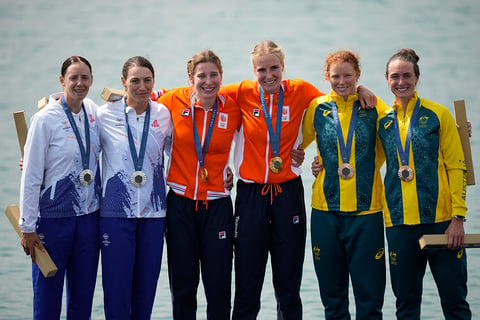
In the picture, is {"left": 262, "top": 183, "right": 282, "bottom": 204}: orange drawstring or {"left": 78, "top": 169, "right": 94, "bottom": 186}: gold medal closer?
{"left": 78, "top": 169, "right": 94, "bottom": 186}: gold medal

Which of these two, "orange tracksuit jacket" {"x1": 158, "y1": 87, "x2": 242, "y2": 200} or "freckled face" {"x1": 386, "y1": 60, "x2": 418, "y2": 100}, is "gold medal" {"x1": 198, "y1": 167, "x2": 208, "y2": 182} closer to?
"orange tracksuit jacket" {"x1": 158, "y1": 87, "x2": 242, "y2": 200}

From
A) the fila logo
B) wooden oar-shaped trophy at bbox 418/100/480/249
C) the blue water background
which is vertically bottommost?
wooden oar-shaped trophy at bbox 418/100/480/249

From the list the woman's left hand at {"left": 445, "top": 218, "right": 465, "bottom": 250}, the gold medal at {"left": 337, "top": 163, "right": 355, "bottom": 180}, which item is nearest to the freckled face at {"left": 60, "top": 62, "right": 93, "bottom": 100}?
the gold medal at {"left": 337, "top": 163, "right": 355, "bottom": 180}

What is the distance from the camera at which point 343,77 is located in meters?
3.77

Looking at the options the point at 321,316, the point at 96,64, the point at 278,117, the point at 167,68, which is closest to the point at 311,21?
the point at 167,68

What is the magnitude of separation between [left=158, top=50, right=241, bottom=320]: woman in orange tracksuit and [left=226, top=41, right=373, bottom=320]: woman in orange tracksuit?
0.29 feet

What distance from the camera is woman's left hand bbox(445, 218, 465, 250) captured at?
11.8 feet

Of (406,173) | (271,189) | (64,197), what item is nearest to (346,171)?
(406,173)

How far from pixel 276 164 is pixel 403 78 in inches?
32.1

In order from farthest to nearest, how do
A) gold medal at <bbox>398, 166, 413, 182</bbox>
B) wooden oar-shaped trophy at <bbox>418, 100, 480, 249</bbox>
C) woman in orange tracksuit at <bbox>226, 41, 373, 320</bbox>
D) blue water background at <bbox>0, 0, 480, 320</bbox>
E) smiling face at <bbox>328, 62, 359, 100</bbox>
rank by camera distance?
blue water background at <bbox>0, 0, 480, 320</bbox> < woman in orange tracksuit at <bbox>226, 41, 373, 320</bbox> < smiling face at <bbox>328, 62, 359, 100</bbox> < gold medal at <bbox>398, 166, 413, 182</bbox> < wooden oar-shaped trophy at <bbox>418, 100, 480, 249</bbox>

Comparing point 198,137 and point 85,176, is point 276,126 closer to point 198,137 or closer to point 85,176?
point 198,137

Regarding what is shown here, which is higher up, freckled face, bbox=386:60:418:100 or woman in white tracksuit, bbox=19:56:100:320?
freckled face, bbox=386:60:418:100

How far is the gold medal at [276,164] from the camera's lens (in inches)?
153

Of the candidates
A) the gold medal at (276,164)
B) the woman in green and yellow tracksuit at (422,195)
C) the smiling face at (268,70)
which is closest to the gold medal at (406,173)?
the woman in green and yellow tracksuit at (422,195)
